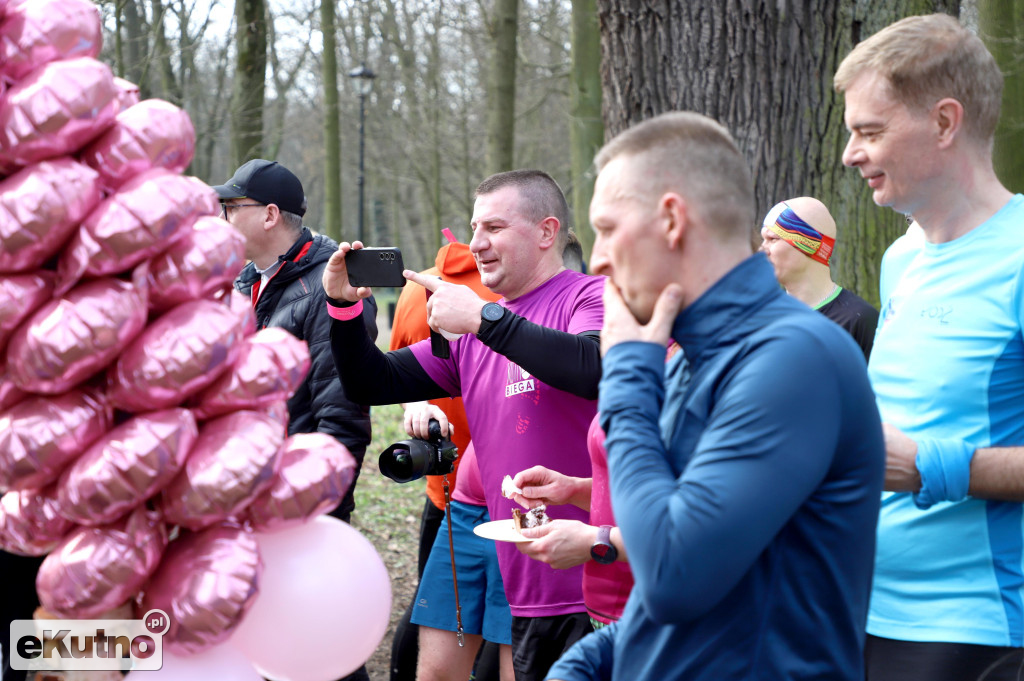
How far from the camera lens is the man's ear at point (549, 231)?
11.1 feet

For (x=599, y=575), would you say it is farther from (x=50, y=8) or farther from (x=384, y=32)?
(x=384, y=32)

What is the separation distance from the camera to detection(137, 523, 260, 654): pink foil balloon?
1.74 m

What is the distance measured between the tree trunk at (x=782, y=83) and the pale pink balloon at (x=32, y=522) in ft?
11.3

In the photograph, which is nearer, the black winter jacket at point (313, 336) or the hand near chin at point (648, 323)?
the hand near chin at point (648, 323)

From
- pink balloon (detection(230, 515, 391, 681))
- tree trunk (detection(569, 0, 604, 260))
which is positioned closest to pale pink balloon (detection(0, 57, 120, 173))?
pink balloon (detection(230, 515, 391, 681))

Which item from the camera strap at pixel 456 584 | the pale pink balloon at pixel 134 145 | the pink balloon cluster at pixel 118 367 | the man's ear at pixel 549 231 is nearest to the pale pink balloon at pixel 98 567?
the pink balloon cluster at pixel 118 367

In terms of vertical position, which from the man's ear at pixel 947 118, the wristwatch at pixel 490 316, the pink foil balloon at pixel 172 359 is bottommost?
the wristwatch at pixel 490 316

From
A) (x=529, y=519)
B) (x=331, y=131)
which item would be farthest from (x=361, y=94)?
(x=529, y=519)

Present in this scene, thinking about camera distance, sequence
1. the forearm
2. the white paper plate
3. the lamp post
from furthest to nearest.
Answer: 1. the lamp post
2. the forearm
3. the white paper plate

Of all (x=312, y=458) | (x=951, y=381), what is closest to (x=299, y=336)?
(x=312, y=458)

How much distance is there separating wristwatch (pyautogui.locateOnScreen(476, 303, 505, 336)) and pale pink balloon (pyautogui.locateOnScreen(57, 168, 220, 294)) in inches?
49.8

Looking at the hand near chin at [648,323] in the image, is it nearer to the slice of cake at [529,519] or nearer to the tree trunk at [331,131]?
the slice of cake at [529,519]

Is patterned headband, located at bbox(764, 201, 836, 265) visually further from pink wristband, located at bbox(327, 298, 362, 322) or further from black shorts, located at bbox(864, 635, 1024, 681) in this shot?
black shorts, located at bbox(864, 635, 1024, 681)

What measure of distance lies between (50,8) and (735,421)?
145 centimetres
